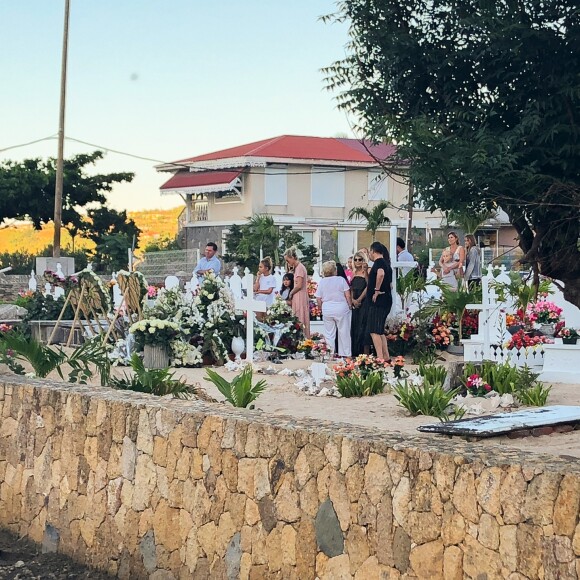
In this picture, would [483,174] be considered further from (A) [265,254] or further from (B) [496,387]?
(A) [265,254]

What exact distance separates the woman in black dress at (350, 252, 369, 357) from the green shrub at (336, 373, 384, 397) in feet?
11.5

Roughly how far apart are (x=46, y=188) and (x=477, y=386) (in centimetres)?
3528

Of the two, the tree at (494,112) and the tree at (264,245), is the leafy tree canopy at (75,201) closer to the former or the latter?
the tree at (264,245)

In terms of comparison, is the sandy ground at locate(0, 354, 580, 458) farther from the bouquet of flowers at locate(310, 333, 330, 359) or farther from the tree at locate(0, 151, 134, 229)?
the tree at locate(0, 151, 134, 229)

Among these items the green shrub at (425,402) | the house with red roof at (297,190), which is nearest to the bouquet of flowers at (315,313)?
the green shrub at (425,402)

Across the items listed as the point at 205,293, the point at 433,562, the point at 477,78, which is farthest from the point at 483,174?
the point at 205,293

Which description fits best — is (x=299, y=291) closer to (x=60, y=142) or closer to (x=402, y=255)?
(x=402, y=255)

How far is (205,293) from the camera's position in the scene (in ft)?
58.7

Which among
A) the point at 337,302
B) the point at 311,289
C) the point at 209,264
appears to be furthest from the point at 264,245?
the point at 337,302

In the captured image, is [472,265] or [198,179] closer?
[472,265]

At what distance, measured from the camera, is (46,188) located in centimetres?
4566

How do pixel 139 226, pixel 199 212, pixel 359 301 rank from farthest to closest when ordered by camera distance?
pixel 139 226 < pixel 199 212 < pixel 359 301

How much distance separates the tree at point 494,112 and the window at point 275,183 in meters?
40.1

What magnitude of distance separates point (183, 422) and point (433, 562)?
2.07 m
